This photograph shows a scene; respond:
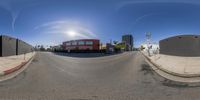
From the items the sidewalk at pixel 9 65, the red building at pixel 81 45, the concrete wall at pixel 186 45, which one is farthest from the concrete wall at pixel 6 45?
the concrete wall at pixel 186 45

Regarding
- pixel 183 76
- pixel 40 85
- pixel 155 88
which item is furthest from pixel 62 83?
pixel 183 76

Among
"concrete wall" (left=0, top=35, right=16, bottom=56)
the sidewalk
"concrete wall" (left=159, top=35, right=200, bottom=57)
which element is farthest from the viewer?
"concrete wall" (left=0, top=35, right=16, bottom=56)

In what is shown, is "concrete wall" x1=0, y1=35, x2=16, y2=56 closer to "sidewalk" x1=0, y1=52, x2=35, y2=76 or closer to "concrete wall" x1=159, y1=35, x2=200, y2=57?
"sidewalk" x1=0, y1=52, x2=35, y2=76

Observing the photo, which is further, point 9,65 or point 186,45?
point 186,45

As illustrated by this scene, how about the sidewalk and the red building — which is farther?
the red building

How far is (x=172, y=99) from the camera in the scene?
6664 millimetres

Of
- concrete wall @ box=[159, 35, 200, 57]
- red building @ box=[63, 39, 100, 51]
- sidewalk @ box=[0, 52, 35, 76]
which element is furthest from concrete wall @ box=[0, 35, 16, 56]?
concrete wall @ box=[159, 35, 200, 57]

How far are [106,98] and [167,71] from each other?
6.75m

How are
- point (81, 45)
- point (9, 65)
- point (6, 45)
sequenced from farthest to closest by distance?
1. point (81, 45)
2. point (6, 45)
3. point (9, 65)

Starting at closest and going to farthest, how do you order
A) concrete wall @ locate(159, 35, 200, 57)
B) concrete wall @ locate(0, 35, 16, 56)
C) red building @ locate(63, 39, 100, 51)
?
concrete wall @ locate(159, 35, 200, 57) < concrete wall @ locate(0, 35, 16, 56) < red building @ locate(63, 39, 100, 51)

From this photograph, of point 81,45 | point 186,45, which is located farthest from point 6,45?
point 186,45

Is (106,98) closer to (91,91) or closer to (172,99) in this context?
(91,91)

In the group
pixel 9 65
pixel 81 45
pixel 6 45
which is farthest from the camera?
pixel 81 45

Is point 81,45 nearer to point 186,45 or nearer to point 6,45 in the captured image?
point 6,45
